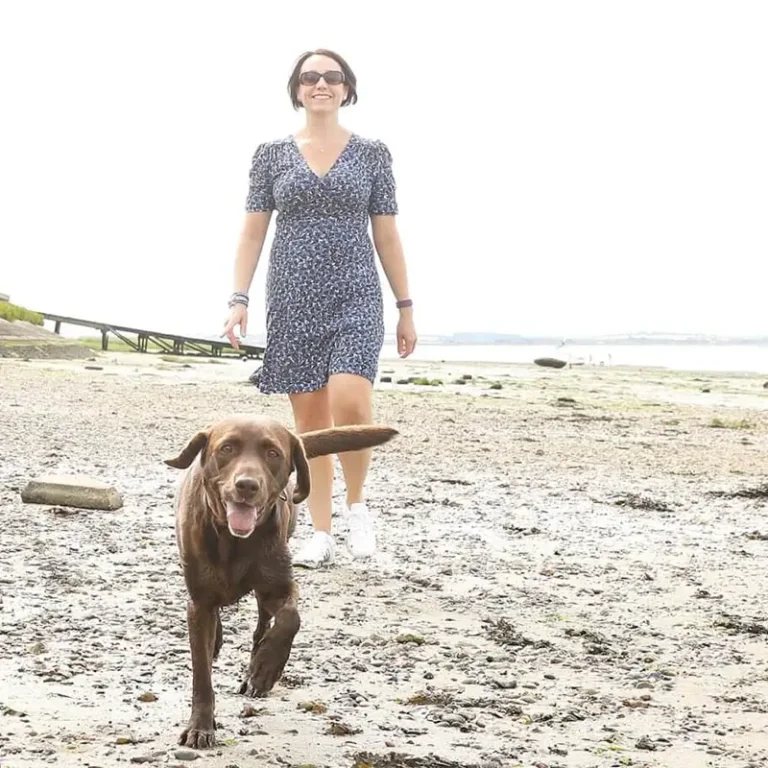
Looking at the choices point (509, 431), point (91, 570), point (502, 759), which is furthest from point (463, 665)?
point (509, 431)

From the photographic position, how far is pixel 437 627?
16.7 ft

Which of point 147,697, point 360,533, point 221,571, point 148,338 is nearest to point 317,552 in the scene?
point 360,533

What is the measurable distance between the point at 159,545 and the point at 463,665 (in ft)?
7.86

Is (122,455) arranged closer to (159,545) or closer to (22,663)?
(159,545)

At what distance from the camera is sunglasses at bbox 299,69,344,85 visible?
6.31m

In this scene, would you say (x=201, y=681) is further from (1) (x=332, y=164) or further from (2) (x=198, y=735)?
(1) (x=332, y=164)

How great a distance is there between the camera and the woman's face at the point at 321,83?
632 centimetres

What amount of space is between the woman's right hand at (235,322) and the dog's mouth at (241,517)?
8.65ft

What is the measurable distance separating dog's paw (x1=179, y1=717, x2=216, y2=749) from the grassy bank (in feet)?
101

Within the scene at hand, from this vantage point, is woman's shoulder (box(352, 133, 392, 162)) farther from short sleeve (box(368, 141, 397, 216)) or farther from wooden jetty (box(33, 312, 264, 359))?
wooden jetty (box(33, 312, 264, 359))

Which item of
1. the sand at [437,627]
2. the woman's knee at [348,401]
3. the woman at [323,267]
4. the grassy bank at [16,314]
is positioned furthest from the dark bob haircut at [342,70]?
the grassy bank at [16,314]

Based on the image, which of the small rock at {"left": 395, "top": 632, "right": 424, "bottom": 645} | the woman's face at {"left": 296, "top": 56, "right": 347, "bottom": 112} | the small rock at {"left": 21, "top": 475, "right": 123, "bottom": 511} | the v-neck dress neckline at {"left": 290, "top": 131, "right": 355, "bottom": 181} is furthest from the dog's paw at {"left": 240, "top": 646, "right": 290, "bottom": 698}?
the small rock at {"left": 21, "top": 475, "right": 123, "bottom": 511}

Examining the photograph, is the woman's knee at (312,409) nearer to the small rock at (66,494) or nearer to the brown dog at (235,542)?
the small rock at (66,494)

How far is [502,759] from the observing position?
353cm
